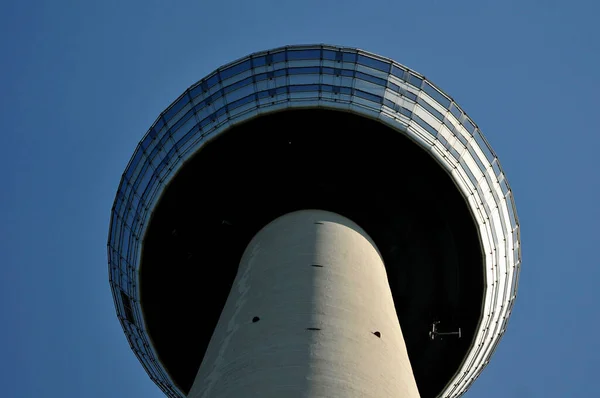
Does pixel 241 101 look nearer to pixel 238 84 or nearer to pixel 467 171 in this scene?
pixel 238 84

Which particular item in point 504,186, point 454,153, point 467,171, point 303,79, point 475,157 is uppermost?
point 303,79

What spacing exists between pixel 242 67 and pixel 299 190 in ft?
14.3

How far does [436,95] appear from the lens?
27.7 meters

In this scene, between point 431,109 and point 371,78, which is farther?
point 431,109

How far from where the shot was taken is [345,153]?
85.7 feet

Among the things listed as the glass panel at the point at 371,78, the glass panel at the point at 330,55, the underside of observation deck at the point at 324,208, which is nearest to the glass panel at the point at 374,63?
the glass panel at the point at 371,78

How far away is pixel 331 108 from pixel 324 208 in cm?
290

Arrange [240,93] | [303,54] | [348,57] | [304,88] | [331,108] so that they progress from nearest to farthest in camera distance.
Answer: [331,108], [304,88], [240,93], [348,57], [303,54]

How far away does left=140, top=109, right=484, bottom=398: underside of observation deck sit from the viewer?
85.1 feet

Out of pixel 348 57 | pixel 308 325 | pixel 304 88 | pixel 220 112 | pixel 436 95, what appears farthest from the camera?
pixel 436 95

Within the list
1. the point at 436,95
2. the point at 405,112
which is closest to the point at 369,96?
the point at 405,112

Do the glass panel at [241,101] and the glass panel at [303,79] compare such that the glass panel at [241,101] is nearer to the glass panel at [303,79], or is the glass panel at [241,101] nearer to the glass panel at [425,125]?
the glass panel at [303,79]

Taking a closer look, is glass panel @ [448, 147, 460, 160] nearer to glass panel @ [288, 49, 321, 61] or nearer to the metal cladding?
the metal cladding

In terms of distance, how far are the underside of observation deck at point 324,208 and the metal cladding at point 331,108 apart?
348 mm
